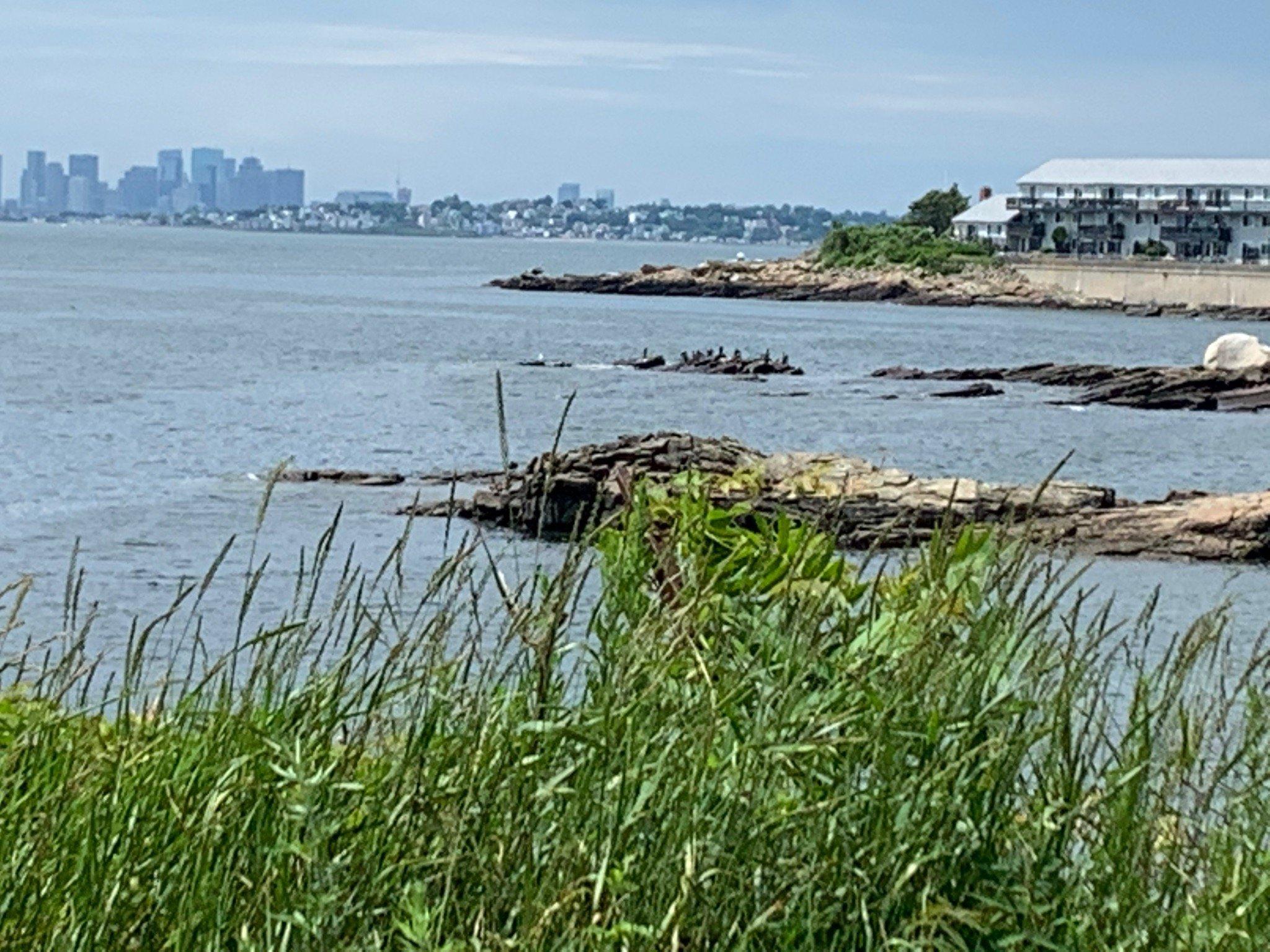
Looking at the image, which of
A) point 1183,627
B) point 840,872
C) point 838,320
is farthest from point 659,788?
point 838,320

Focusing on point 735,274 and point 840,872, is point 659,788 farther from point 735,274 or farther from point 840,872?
point 735,274

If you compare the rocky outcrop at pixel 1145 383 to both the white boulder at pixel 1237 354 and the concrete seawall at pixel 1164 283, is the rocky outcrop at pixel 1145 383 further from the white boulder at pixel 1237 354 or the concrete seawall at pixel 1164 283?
the concrete seawall at pixel 1164 283

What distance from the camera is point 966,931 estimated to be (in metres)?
5.34

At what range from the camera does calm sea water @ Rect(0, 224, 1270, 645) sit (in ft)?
98.6

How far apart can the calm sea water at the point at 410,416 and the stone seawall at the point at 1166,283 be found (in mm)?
14176

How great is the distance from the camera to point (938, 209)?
186750 millimetres

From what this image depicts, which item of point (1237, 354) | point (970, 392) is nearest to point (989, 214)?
point (1237, 354)

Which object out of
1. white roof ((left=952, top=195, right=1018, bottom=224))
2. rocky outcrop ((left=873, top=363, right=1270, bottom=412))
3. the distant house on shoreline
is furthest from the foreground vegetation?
white roof ((left=952, top=195, right=1018, bottom=224))

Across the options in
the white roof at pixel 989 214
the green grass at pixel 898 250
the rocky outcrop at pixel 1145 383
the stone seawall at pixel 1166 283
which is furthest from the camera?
the white roof at pixel 989 214

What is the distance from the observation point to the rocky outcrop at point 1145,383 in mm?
63031

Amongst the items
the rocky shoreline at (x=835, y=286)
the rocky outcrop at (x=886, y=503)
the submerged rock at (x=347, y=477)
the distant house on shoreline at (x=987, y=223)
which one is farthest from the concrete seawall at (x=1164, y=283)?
the rocky outcrop at (x=886, y=503)

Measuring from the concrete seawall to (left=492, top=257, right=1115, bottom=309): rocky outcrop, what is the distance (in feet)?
5.37

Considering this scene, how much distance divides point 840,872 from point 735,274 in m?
151

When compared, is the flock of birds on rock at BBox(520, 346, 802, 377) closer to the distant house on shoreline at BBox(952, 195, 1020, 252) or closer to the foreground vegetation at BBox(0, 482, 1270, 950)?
the foreground vegetation at BBox(0, 482, 1270, 950)
